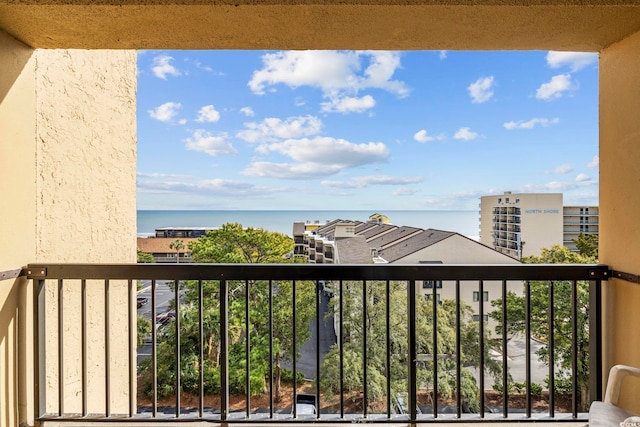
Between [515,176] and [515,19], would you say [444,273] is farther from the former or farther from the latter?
[515,176]

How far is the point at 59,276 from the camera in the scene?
1901 millimetres

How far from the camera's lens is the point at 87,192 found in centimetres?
239

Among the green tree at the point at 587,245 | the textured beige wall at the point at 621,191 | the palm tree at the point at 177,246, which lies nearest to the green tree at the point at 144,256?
the palm tree at the point at 177,246

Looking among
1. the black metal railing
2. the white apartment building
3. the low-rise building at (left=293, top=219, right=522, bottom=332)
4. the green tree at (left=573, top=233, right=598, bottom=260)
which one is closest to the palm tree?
the black metal railing

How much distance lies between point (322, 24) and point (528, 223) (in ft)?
8.55

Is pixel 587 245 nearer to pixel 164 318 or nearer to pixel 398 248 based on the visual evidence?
pixel 398 248

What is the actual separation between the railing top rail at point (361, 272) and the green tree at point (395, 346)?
221 centimetres

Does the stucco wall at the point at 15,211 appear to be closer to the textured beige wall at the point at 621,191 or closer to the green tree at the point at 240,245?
the green tree at the point at 240,245

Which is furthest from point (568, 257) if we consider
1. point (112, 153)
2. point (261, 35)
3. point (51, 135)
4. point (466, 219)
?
point (51, 135)

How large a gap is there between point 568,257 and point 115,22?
3.30 metres

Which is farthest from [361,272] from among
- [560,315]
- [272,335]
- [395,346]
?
[395,346]

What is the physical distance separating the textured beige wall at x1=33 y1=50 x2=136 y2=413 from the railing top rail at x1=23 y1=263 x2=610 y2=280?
0.49m

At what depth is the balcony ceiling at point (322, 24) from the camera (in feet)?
4.80

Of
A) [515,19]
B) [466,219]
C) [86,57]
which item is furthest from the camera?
[466,219]
